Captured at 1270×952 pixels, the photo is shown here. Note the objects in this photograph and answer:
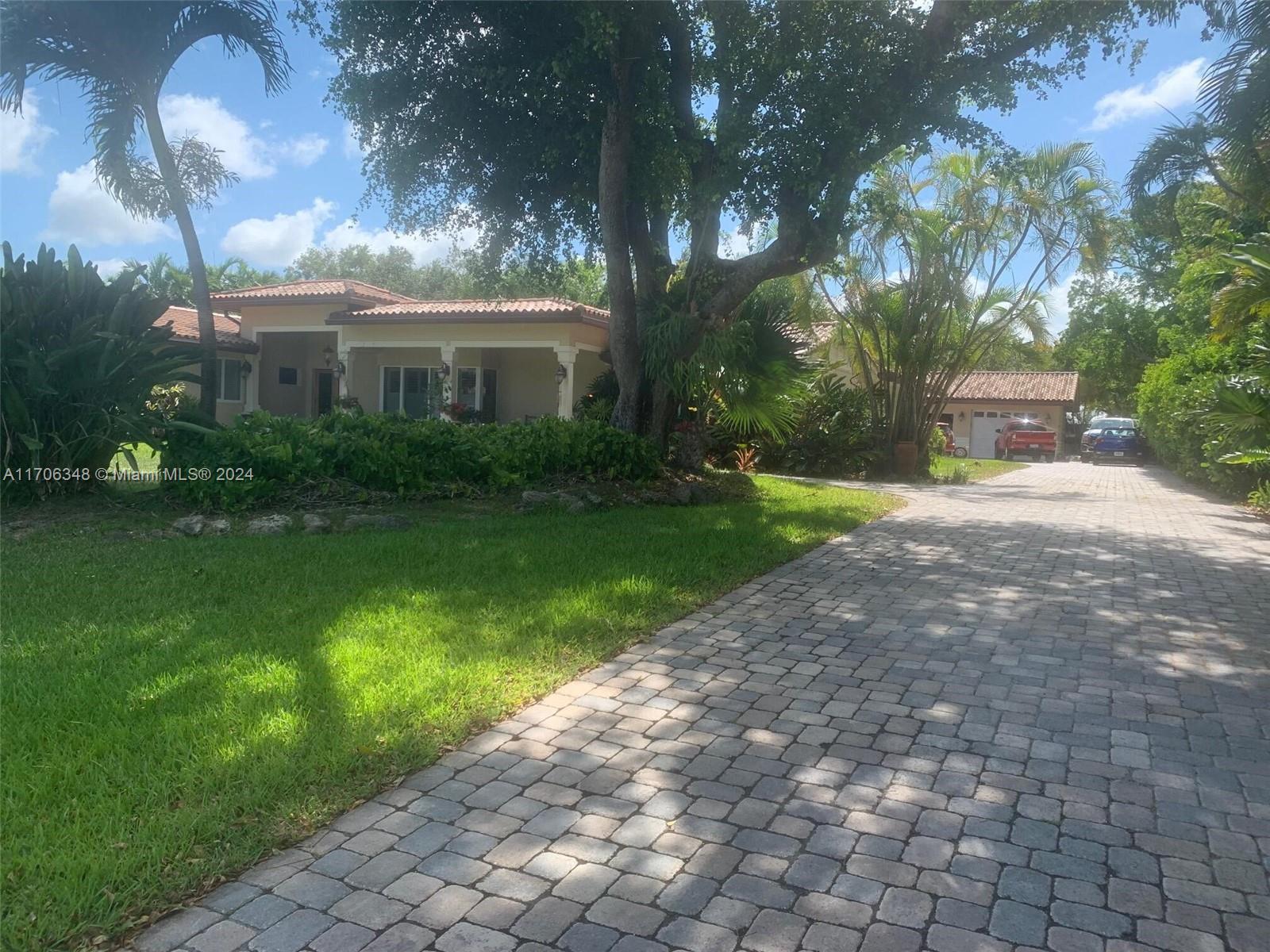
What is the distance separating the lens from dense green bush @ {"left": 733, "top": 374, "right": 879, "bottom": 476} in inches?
784

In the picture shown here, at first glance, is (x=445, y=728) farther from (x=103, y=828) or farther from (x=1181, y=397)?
(x=1181, y=397)

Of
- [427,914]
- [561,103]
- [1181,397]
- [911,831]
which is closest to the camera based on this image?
[427,914]

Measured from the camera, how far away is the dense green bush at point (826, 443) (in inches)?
784

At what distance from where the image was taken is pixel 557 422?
494 inches

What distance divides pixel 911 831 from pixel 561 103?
10900 millimetres

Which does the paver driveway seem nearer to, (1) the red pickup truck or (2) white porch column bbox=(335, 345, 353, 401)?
(2) white porch column bbox=(335, 345, 353, 401)

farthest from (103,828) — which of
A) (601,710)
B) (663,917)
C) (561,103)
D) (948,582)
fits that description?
(561,103)

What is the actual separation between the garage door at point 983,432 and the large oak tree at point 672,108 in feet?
106

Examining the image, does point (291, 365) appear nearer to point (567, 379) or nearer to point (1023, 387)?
point (567, 379)

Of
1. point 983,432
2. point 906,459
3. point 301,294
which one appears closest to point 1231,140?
point 906,459

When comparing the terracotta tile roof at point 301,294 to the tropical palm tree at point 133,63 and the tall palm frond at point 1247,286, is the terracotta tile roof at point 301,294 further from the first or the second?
the tall palm frond at point 1247,286

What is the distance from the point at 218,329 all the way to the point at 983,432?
3349 cm

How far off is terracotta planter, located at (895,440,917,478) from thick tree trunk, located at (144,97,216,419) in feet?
44.4

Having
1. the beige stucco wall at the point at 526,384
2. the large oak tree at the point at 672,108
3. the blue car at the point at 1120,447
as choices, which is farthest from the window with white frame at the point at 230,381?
the blue car at the point at 1120,447
